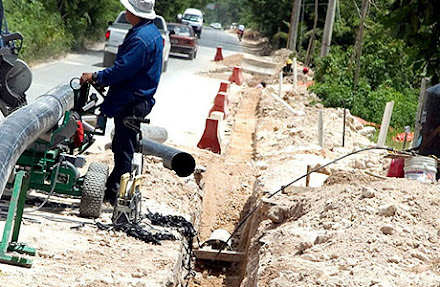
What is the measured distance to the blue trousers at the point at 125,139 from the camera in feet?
26.8

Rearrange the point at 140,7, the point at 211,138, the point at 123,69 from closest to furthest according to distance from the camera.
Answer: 1. the point at 123,69
2. the point at 140,7
3. the point at 211,138

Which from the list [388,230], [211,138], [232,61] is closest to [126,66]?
[388,230]

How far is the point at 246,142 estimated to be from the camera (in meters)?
17.5

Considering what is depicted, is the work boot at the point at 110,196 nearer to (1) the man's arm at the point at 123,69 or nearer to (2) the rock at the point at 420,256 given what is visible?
(1) the man's arm at the point at 123,69

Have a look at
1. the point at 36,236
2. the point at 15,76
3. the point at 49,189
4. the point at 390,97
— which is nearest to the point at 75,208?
the point at 49,189

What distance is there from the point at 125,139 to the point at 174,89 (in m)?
15.6

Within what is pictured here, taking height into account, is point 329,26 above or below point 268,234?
below

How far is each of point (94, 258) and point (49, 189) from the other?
154cm

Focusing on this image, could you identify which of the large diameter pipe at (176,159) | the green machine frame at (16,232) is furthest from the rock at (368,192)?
the green machine frame at (16,232)

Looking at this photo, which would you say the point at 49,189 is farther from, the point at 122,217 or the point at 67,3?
the point at 67,3

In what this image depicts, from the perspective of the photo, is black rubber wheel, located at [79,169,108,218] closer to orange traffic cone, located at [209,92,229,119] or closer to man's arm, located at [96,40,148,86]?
man's arm, located at [96,40,148,86]

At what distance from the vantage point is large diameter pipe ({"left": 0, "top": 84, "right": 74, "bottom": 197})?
20.1 ft

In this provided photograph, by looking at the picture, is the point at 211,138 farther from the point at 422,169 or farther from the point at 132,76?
the point at 132,76

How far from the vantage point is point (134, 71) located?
7902 mm
